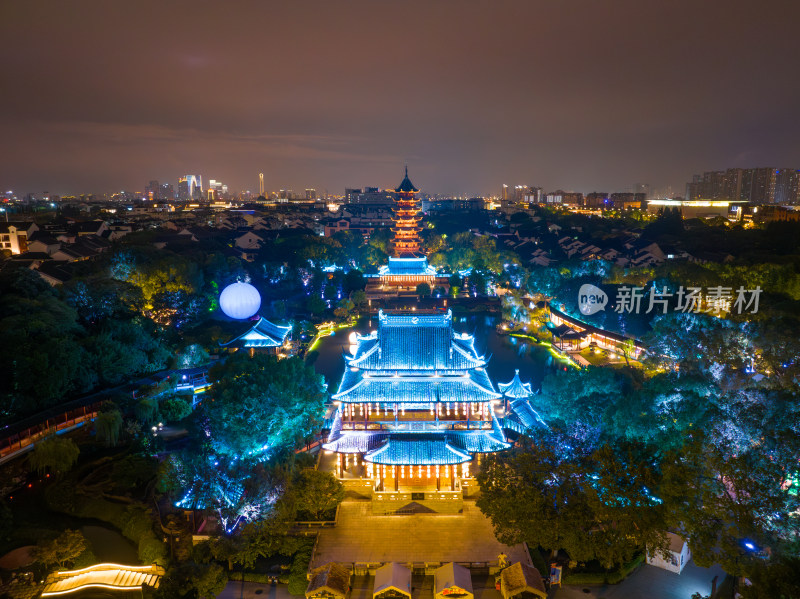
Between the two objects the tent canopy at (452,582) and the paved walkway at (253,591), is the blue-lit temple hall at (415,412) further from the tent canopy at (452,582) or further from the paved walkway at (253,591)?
the paved walkway at (253,591)

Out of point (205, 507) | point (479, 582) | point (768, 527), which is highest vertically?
point (768, 527)

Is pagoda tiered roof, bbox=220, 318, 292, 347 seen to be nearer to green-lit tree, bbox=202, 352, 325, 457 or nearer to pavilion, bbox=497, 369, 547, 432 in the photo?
green-lit tree, bbox=202, 352, 325, 457

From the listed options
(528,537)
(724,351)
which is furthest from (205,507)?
(724,351)

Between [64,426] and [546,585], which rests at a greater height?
[64,426]

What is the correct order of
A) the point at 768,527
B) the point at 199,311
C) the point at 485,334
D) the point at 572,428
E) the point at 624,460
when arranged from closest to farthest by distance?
the point at 768,527
the point at 624,460
the point at 572,428
the point at 199,311
the point at 485,334

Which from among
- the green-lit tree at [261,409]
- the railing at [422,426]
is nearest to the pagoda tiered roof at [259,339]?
the green-lit tree at [261,409]

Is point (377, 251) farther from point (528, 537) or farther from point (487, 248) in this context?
point (528, 537)

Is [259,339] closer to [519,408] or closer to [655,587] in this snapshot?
[519,408]

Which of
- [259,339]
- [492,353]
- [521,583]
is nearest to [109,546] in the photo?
[521,583]
